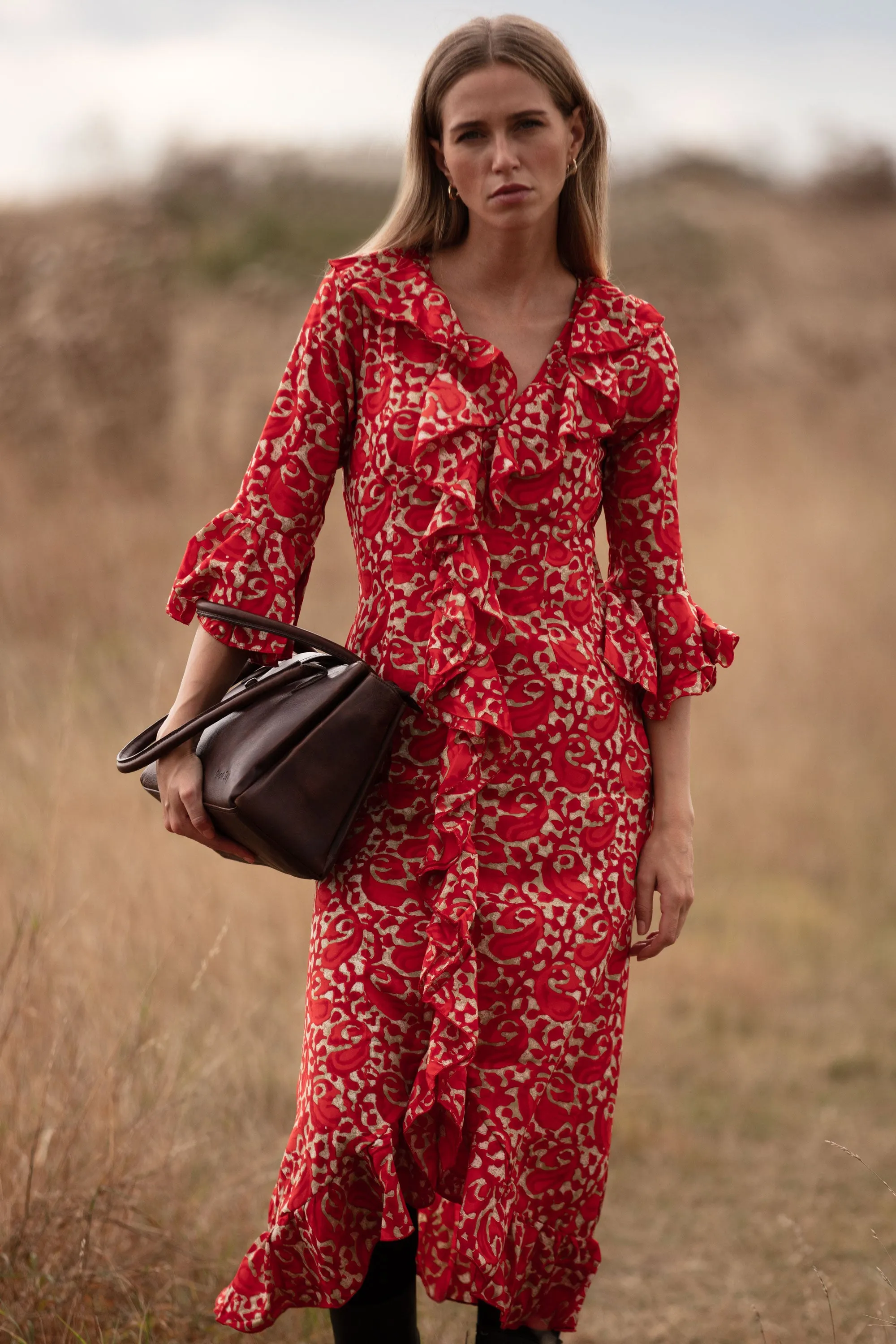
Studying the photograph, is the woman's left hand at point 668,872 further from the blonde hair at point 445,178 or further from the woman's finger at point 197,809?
the blonde hair at point 445,178

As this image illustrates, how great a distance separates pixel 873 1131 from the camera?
4.02 metres

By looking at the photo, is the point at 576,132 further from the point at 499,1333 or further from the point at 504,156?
the point at 499,1333

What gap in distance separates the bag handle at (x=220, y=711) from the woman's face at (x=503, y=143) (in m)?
0.68

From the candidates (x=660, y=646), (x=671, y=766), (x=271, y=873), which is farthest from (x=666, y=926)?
(x=271, y=873)

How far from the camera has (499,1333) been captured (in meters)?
2.01

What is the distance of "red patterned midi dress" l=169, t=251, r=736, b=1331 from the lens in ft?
5.94

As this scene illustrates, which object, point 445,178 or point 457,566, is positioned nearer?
point 457,566

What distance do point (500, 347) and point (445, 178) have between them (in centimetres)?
29

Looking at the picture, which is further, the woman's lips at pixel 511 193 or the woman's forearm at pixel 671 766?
the woman's forearm at pixel 671 766

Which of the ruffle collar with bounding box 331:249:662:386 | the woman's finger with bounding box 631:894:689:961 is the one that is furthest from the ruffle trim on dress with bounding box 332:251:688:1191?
the woman's finger with bounding box 631:894:689:961

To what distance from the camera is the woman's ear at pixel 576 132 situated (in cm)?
202

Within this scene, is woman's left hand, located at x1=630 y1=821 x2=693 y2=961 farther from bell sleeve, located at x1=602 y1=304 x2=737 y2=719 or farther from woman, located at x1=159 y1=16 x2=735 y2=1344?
bell sleeve, located at x1=602 y1=304 x2=737 y2=719

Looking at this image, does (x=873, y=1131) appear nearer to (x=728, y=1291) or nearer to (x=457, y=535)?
(x=728, y=1291)

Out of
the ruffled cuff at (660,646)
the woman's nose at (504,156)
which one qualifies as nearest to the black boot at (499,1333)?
the ruffled cuff at (660,646)
